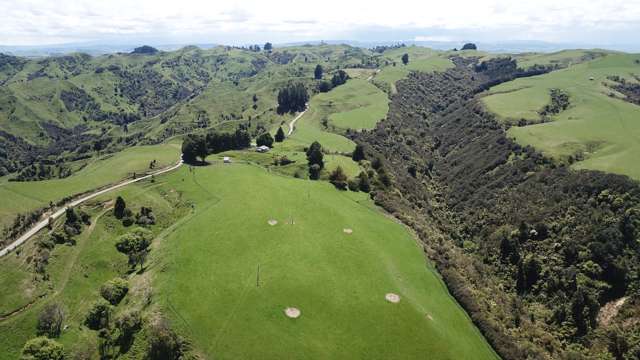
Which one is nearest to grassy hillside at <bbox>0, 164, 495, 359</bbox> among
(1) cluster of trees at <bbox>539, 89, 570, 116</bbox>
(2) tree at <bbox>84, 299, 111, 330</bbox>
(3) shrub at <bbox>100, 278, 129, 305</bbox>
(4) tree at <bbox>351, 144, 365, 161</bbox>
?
(2) tree at <bbox>84, 299, 111, 330</bbox>

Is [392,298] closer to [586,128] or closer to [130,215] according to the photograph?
[130,215]

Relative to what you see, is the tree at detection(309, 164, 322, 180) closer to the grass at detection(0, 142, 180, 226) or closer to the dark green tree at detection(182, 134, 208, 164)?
the dark green tree at detection(182, 134, 208, 164)

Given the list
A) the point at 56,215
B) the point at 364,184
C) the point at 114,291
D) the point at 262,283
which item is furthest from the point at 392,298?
the point at 56,215

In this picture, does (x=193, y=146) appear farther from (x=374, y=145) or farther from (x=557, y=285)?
(x=557, y=285)

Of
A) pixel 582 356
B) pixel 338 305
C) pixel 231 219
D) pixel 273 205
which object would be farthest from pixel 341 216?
pixel 582 356

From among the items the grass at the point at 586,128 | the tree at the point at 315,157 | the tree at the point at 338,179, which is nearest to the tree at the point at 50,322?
the tree at the point at 338,179

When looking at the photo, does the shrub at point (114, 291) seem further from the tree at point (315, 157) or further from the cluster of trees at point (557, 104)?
the cluster of trees at point (557, 104)
